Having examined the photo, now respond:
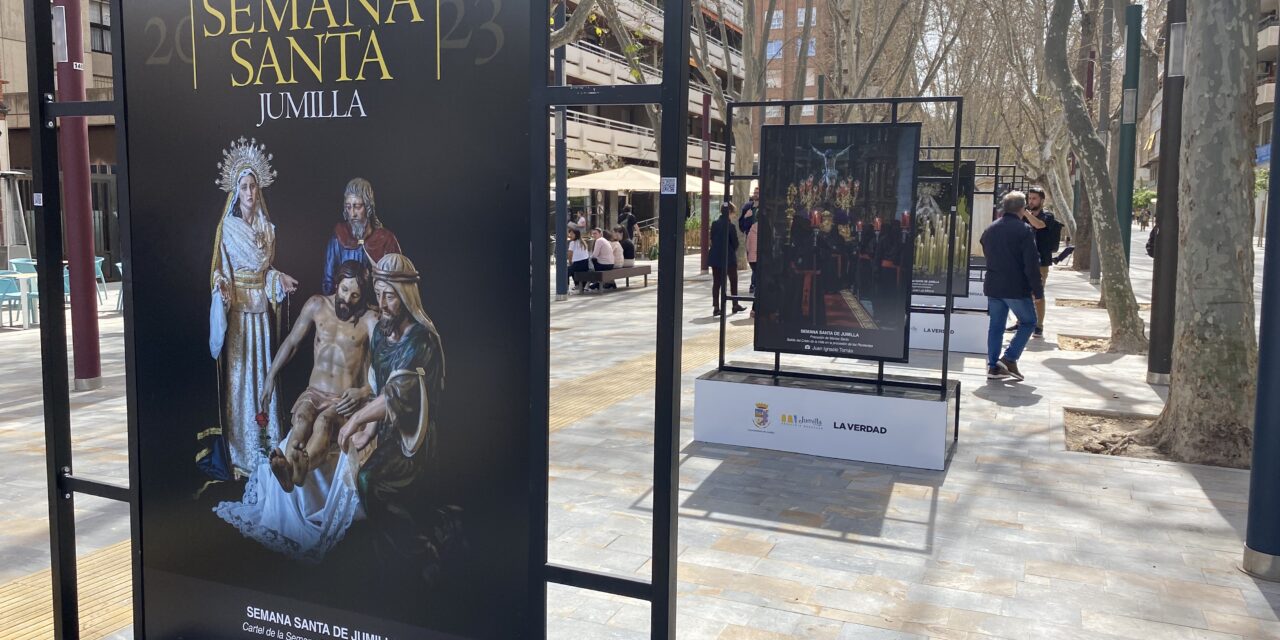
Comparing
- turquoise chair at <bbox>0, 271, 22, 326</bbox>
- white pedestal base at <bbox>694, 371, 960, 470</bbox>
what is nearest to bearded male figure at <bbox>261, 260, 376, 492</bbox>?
white pedestal base at <bbox>694, 371, 960, 470</bbox>

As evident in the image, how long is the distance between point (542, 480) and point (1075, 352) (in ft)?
35.2

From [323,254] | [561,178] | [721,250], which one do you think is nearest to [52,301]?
[323,254]

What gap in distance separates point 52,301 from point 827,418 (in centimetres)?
485

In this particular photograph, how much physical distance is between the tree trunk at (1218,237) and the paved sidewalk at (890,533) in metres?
0.40

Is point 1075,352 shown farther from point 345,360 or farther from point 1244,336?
point 345,360

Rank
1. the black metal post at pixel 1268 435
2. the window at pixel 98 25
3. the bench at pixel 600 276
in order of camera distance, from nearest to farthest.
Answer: the black metal post at pixel 1268 435, the bench at pixel 600 276, the window at pixel 98 25

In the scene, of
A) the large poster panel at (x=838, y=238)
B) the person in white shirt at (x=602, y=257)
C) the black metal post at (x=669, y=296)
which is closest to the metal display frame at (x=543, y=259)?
the black metal post at (x=669, y=296)

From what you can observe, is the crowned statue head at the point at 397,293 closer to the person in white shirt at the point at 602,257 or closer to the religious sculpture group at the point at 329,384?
the religious sculpture group at the point at 329,384

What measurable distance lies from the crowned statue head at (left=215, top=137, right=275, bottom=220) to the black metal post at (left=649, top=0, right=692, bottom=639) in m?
1.14

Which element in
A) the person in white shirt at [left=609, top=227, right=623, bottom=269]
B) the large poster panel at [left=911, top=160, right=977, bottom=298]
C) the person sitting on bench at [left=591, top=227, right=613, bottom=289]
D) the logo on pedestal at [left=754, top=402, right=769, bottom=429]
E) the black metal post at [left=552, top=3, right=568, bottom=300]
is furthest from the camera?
the person in white shirt at [left=609, top=227, right=623, bottom=269]

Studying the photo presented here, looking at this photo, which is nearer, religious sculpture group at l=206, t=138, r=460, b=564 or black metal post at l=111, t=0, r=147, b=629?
religious sculpture group at l=206, t=138, r=460, b=564

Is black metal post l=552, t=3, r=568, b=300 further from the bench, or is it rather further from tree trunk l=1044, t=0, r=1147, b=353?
tree trunk l=1044, t=0, r=1147, b=353

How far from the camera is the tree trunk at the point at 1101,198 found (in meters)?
11.1

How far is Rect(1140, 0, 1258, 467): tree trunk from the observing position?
6441 millimetres
